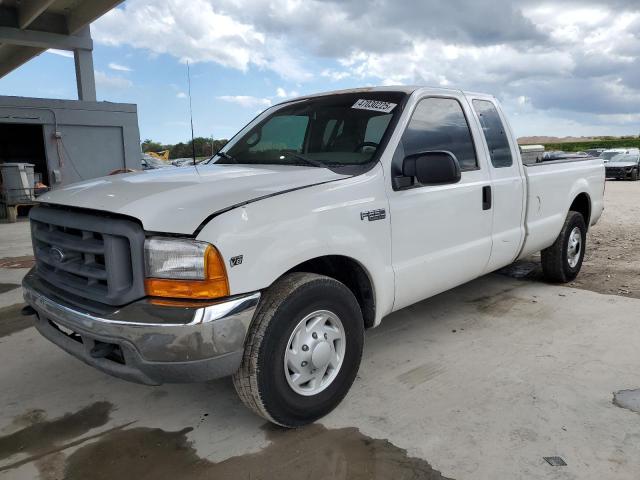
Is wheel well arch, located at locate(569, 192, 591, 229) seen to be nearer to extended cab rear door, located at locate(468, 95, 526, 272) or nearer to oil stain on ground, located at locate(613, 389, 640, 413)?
extended cab rear door, located at locate(468, 95, 526, 272)

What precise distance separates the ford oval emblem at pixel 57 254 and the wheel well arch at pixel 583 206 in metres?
5.06

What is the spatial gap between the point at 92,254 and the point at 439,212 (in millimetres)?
2192

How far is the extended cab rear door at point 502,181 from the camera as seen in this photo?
4.15 metres

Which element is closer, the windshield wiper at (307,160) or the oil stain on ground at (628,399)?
the oil stain on ground at (628,399)

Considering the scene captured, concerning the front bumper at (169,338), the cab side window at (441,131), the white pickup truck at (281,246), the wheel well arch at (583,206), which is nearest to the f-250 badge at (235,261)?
the white pickup truck at (281,246)

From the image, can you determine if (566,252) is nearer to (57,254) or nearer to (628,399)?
(628,399)

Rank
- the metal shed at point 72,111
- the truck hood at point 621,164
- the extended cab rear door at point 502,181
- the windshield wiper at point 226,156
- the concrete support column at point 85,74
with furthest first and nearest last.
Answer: the truck hood at point 621,164 < the concrete support column at point 85,74 < the metal shed at point 72,111 < the extended cab rear door at point 502,181 < the windshield wiper at point 226,156

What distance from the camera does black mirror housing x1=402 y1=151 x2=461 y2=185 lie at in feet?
10.0

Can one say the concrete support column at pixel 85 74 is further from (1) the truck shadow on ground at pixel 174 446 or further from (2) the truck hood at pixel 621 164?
(2) the truck hood at pixel 621 164

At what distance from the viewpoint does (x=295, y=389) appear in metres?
2.74

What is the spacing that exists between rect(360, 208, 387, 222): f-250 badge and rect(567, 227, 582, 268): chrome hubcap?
3272 mm

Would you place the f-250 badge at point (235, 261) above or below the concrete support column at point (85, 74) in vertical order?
below

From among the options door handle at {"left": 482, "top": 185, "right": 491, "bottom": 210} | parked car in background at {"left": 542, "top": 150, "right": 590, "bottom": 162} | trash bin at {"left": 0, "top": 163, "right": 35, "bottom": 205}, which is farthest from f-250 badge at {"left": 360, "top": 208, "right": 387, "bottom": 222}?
trash bin at {"left": 0, "top": 163, "right": 35, "bottom": 205}

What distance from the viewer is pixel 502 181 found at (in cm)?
419
